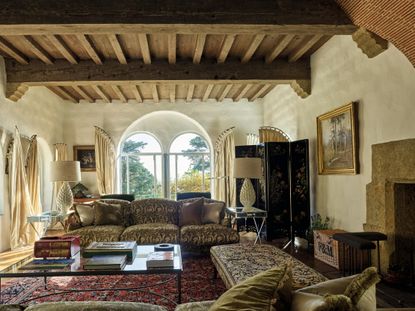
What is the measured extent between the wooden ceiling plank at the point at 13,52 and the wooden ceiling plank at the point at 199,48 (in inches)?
103

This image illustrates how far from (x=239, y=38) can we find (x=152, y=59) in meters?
1.55

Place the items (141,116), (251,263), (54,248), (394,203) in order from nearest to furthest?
(251,263) < (54,248) < (394,203) < (141,116)

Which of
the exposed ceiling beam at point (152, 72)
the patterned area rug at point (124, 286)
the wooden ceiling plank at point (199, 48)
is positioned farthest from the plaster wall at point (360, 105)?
the patterned area rug at point (124, 286)

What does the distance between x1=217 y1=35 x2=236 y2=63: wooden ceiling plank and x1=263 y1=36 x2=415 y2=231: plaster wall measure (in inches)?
56.5

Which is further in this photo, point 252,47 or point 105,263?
point 252,47

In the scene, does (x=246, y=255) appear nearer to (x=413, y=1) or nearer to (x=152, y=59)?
(x=413, y=1)

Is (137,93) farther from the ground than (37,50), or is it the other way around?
(37,50)

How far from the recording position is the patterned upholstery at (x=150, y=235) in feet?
15.7

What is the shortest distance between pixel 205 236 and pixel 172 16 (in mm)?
2813

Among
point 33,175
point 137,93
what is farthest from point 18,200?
point 137,93

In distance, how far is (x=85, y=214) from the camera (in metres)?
5.19

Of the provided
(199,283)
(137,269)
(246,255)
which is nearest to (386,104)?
(246,255)

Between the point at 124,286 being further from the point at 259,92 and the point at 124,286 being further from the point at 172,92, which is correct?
the point at 259,92

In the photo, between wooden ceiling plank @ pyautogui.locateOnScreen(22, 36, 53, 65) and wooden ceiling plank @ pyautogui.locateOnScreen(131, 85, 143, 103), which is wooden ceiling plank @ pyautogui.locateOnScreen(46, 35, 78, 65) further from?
wooden ceiling plank @ pyautogui.locateOnScreen(131, 85, 143, 103)
